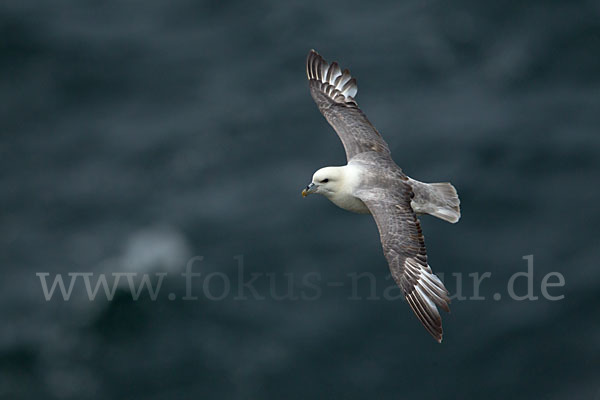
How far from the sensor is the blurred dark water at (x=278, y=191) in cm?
1859

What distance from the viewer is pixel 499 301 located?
18953 millimetres

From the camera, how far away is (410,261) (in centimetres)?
1440

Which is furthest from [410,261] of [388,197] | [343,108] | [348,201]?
[343,108]

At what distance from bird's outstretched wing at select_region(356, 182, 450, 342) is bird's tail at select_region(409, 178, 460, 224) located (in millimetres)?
1035

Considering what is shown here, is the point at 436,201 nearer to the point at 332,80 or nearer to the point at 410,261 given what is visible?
the point at 410,261

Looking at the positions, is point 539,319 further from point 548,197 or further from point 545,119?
point 545,119

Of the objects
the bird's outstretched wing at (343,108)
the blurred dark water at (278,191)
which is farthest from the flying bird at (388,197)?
the blurred dark water at (278,191)

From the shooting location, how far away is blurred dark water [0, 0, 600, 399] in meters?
18.6

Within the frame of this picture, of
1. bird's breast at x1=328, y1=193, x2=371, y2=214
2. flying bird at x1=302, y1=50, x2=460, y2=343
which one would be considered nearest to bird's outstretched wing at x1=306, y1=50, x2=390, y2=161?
flying bird at x1=302, y1=50, x2=460, y2=343

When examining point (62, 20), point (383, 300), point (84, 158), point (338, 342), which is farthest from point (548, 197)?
point (62, 20)

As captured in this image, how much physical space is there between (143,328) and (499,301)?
7.26 metres

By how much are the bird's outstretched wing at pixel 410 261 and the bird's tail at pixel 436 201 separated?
1035 millimetres

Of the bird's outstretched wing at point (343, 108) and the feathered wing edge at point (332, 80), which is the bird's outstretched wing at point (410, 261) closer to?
the bird's outstretched wing at point (343, 108)

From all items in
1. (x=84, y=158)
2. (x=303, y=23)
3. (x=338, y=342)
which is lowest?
(x=338, y=342)
